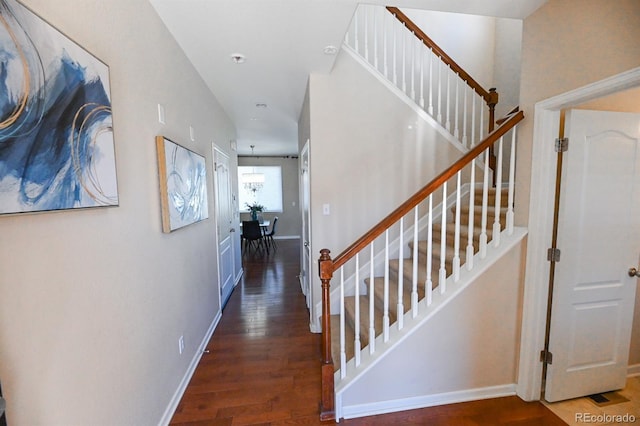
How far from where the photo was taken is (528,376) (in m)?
1.87

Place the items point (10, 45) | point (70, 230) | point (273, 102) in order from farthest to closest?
point (273, 102), point (70, 230), point (10, 45)

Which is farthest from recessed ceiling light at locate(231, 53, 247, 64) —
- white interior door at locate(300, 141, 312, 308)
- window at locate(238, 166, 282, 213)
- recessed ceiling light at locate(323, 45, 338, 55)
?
window at locate(238, 166, 282, 213)

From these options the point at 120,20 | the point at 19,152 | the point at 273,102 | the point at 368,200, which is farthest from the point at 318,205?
the point at 19,152

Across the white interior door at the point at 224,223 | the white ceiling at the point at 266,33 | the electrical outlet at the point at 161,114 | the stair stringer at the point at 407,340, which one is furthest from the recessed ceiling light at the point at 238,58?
the stair stringer at the point at 407,340

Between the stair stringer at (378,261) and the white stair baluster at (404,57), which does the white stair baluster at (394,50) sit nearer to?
the white stair baluster at (404,57)

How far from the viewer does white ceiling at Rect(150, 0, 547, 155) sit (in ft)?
5.31

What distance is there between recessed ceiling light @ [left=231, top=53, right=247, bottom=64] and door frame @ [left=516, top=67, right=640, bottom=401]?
2.22 meters

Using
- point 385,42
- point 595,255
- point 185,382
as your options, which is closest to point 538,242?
point 595,255

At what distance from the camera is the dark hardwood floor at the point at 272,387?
1.74 metres

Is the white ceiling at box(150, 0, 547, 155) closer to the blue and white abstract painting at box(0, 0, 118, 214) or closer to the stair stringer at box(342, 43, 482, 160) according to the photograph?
the stair stringer at box(342, 43, 482, 160)

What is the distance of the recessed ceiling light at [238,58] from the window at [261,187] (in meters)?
6.03

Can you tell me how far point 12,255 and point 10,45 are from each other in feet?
1.98

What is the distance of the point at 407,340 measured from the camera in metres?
1.75

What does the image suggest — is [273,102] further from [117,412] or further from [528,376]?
[528,376]
